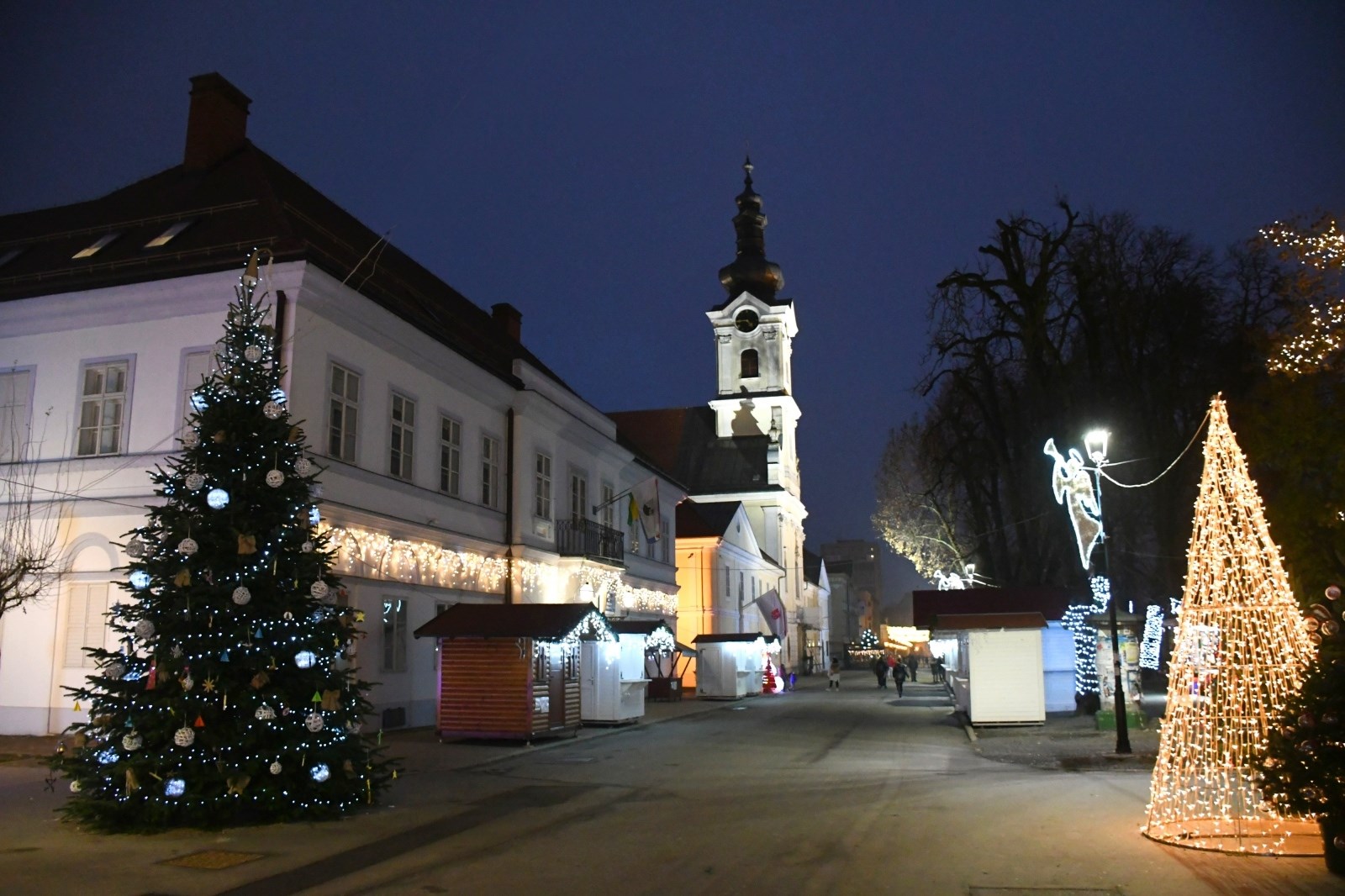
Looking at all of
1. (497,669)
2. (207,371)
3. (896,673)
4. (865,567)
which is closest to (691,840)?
(497,669)

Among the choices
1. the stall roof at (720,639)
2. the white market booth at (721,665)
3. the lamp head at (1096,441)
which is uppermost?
the lamp head at (1096,441)

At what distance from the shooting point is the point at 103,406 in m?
21.8

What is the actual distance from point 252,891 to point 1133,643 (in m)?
22.3

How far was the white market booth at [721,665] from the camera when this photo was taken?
Answer: 42.5 metres

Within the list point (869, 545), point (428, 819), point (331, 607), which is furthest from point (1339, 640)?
point (869, 545)

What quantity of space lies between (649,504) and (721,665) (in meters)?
7.05

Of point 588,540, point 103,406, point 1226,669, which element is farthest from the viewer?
point 588,540

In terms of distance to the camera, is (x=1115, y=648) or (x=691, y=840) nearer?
(x=691, y=840)

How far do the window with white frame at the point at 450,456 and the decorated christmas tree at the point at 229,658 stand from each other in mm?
13482

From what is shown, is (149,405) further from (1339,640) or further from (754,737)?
(1339,640)

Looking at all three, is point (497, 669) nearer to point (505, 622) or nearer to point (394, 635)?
point (505, 622)

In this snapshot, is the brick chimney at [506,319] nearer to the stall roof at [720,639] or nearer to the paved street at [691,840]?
the stall roof at [720,639]

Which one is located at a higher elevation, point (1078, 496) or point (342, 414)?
point (342, 414)

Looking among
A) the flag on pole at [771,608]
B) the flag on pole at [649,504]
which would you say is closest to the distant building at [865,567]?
the flag on pole at [771,608]
